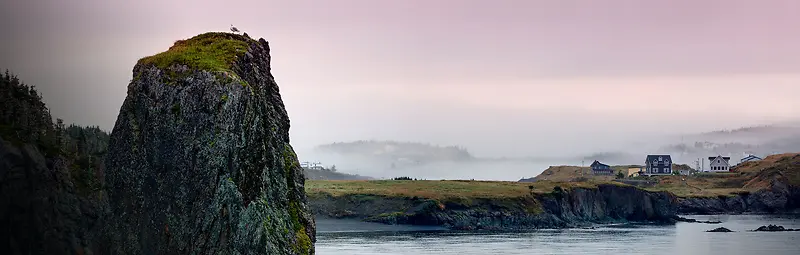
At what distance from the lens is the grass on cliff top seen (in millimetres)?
55344

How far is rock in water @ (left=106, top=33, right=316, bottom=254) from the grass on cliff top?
0.10 m

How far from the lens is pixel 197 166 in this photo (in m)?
52.2

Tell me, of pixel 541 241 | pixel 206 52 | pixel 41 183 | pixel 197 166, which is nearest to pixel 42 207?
pixel 41 183

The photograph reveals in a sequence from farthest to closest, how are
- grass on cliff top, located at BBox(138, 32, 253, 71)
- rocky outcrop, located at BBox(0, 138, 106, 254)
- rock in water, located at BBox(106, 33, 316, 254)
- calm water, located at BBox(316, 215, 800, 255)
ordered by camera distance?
calm water, located at BBox(316, 215, 800, 255), grass on cliff top, located at BBox(138, 32, 253, 71), rock in water, located at BBox(106, 33, 316, 254), rocky outcrop, located at BBox(0, 138, 106, 254)

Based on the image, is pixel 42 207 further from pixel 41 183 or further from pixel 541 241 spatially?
pixel 541 241

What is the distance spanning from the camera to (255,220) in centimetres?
5150

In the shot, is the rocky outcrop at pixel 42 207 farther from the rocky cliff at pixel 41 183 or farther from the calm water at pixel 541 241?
the calm water at pixel 541 241

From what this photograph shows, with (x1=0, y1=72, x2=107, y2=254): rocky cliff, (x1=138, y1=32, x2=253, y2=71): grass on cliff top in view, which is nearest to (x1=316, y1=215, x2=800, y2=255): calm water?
(x1=138, y1=32, x2=253, y2=71): grass on cliff top

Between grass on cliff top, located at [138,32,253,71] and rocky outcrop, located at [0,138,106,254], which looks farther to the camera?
grass on cliff top, located at [138,32,253,71]

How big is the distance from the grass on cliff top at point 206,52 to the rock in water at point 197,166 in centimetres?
10

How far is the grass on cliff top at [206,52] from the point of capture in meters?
55.3

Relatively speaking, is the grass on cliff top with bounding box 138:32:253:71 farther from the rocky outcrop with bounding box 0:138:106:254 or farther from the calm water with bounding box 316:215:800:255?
the calm water with bounding box 316:215:800:255

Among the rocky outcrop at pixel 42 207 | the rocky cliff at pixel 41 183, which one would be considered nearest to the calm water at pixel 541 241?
the rocky cliff at pixel 41 183

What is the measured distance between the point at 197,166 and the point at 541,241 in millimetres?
118275
